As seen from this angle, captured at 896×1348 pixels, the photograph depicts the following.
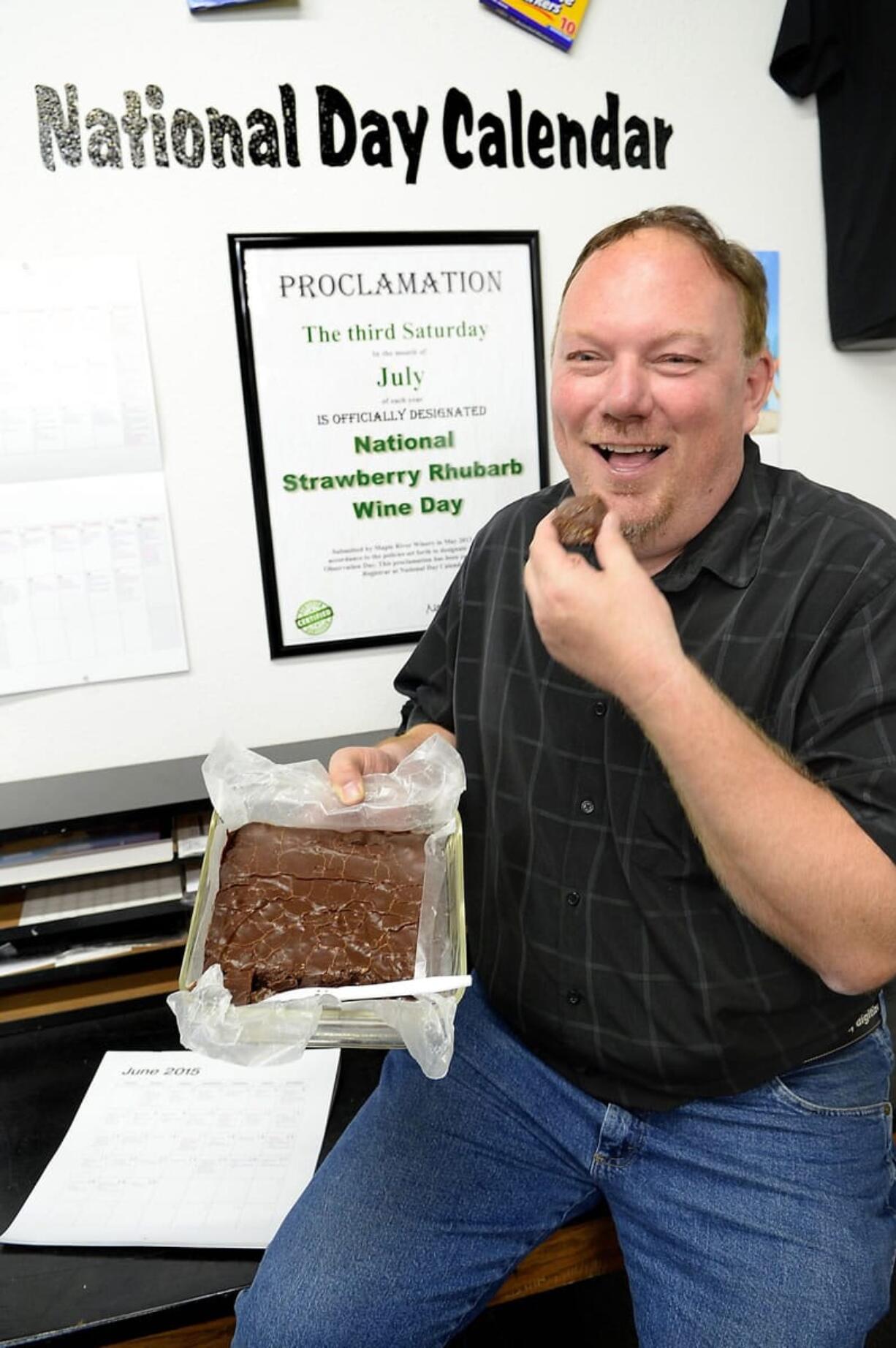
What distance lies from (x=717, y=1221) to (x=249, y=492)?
1174 millimetres

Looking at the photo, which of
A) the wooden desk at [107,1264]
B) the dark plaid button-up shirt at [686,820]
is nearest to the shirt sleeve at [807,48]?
the dark plaid button-up shirt at [686,820]

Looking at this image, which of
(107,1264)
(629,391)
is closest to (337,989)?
(107,1264)

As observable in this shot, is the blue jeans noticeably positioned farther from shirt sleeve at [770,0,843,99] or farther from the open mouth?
shirt sleeve at [770,0,843,99]

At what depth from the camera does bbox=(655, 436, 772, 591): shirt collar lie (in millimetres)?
1091

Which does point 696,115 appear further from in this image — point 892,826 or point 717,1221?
point 717,1221

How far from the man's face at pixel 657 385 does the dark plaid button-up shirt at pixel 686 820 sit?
0.18 ft

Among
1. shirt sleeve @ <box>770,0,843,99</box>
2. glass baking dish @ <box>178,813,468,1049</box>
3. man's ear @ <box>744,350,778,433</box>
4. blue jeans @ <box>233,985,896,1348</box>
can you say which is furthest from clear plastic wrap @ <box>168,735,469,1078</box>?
shirt sleeve @ <box>770,0,843,99</box>

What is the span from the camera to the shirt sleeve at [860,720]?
3.07ft

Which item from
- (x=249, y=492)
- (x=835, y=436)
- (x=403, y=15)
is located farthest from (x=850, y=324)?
(x=249, y=492)

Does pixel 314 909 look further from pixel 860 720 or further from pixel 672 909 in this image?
pixel 860 720

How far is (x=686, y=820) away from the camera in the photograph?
42.4 inches

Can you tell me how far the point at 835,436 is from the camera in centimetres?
176

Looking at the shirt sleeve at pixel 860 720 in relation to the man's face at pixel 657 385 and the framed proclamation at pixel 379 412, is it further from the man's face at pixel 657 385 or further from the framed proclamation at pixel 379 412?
the framed proclamation at pixel 379 412

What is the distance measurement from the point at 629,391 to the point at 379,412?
57cm
